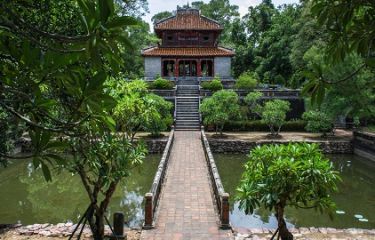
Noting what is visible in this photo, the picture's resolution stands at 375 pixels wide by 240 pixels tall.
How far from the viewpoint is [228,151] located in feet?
64.7

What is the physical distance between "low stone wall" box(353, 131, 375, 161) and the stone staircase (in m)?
8.26

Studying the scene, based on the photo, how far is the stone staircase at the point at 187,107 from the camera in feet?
74.4

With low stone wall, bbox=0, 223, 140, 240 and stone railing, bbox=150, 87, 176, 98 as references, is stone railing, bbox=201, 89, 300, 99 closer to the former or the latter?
stone railing, bbox=150, 87, 176, 98

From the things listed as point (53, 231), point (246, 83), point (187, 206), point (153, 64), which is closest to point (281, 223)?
point (187, 206)

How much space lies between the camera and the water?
387 inches

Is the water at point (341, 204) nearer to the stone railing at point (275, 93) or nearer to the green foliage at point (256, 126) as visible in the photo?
the green foliage at point (256, 126)

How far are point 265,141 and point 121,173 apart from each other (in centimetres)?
1341

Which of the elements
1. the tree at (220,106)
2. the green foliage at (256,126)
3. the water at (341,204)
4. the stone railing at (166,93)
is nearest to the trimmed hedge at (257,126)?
the green foliage at (256,126)

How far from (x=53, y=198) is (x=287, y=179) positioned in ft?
28.3

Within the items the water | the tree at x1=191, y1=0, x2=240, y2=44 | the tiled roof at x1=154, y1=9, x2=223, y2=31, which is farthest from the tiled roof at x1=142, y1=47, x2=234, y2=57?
the tree at x1=191, y1=0, x2=240, y2=44

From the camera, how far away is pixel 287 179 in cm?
548

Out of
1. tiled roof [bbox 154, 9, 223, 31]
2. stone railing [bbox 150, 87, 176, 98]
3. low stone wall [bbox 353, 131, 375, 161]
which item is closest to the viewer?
low stone wall [bbox 353, 131, 375, 161]

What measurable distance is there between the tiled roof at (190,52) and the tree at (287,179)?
25237mm

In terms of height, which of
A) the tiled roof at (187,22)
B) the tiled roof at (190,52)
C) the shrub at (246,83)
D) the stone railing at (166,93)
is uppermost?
the tiled roof at (187,22)
